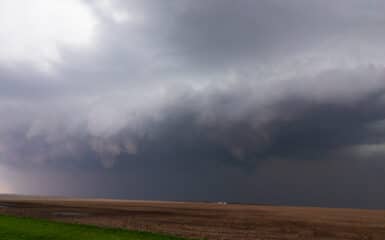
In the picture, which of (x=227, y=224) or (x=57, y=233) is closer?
A: (x=57, y=233)

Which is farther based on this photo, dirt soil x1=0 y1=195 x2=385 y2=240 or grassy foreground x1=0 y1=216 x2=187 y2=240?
dirt soil x1=0 y1=195 x2=385 y2=240

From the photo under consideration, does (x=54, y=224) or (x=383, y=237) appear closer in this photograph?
(x=54, y=224)

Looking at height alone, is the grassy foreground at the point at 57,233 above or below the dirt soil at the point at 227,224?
above

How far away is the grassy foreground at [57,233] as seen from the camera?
32750mm

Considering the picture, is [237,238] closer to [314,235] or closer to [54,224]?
[314,235]

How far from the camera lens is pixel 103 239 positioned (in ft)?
107

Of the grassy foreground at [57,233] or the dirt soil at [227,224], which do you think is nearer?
the grassy foreground at [57,233]

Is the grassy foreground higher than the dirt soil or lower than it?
higher

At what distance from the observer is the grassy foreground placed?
107ft

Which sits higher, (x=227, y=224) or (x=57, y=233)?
(x=57, y=233)

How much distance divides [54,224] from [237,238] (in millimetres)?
20100

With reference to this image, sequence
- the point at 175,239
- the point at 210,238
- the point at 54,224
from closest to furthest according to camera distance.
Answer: the point at 175,239
the point at 54,224
the point at 210,238

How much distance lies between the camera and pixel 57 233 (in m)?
34.8

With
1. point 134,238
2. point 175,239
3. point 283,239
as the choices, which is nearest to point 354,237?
point 283,239
